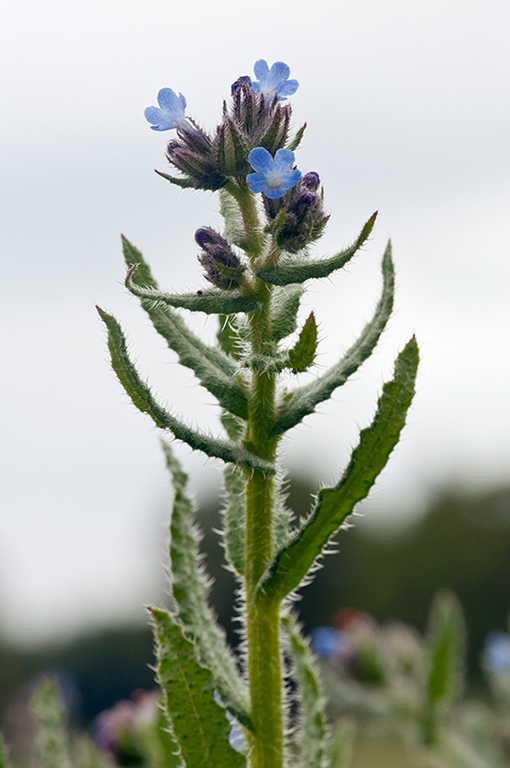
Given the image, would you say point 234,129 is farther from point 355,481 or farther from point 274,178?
point 355,481

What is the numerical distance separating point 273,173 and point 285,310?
331 millimetres

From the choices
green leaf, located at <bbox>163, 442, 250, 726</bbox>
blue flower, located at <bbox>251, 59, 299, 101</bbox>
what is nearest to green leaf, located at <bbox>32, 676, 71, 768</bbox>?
green leaf, located at <bbox>163, 442, 250, 726</bbox>

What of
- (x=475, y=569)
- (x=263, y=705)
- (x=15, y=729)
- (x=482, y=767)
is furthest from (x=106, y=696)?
(x=263, y=705)

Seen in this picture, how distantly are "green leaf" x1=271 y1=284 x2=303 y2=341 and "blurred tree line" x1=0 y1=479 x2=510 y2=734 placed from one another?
30168 mm

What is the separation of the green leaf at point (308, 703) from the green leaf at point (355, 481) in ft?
1.13

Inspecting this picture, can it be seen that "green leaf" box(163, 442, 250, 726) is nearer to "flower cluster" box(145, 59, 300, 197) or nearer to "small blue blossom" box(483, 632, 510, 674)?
"flower cluster" box(145, 59, 300, 197)

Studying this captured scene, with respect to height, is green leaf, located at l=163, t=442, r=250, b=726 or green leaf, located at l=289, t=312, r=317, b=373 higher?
green leaf, located at l=289, t=312, r=317, b=373

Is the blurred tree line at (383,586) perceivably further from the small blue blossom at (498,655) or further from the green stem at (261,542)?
the green stem at (261,542)

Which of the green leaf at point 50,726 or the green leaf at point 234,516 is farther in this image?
the green leaf at point 50,726

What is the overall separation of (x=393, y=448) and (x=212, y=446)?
14.1 inches

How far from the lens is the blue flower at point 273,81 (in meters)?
1.89

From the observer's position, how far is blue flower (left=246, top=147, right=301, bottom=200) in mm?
1636

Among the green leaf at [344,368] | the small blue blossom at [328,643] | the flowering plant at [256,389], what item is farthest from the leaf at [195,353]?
the small blue blossom at [328,643]

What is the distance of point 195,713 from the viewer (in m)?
1.79
